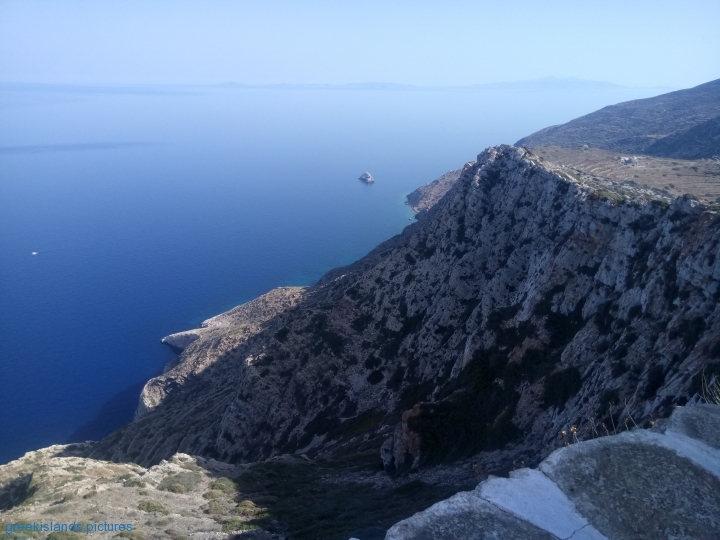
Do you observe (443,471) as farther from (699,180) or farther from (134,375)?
(134,375)

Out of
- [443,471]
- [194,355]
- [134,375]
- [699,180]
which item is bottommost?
[134,375]

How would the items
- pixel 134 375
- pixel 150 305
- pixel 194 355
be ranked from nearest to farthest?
pixel 194 355 → pixel 134 375 → pixel 150 305

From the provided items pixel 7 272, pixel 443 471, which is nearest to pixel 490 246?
pixel 443 471

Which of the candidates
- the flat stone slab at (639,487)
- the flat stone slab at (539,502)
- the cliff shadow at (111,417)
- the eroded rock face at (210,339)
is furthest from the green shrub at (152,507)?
the cliff shadow at (111,417)

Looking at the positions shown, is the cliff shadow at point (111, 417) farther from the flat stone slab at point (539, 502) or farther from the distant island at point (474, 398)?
the flat stone slab at point (539, 502)

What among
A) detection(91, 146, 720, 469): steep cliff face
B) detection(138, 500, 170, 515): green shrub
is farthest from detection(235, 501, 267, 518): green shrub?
detection(91, 146, 720, 469): steep cliff face

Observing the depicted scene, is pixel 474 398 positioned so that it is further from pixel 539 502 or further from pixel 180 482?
pixel 539 502

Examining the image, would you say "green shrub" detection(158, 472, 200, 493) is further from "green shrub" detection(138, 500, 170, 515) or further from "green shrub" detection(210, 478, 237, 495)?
"green shrub" detection(138, 500, 170, 515)
